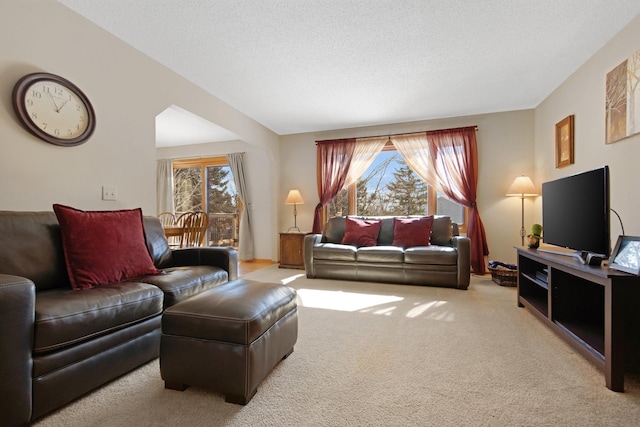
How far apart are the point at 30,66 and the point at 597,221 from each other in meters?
3.99

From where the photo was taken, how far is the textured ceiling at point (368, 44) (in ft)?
7.11

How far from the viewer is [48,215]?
1865 millimetres

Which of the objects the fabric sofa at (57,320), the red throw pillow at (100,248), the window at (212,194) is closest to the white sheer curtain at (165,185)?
the window at (212,194)

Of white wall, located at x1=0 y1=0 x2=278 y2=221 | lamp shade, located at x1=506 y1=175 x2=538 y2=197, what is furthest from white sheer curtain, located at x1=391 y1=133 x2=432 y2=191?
white wall, located at x1=0 y1=0 x2=278 y2=221

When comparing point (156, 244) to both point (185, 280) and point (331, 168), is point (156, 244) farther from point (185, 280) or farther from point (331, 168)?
point (331, 168)

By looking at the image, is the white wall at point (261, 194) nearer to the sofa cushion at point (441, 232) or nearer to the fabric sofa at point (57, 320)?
the sofa cushion at point (441, 232)

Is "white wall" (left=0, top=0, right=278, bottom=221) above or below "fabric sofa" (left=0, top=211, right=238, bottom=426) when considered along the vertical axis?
above

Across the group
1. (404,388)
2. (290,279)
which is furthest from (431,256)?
(404,388)

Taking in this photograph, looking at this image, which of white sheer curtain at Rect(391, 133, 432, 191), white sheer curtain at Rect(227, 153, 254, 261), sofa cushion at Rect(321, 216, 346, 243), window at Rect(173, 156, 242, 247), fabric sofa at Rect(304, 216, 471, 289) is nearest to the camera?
fabric sofa at Rect(304, 216, 471, 289)

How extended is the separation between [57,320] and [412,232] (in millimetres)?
3665

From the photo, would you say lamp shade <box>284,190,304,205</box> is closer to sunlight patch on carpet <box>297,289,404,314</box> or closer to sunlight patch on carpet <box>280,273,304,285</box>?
sunlight patch on carpet <box>280,273,304,285</box>

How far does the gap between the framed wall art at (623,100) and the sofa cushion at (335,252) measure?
277 cm

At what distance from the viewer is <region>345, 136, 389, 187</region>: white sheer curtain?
4.86 metres

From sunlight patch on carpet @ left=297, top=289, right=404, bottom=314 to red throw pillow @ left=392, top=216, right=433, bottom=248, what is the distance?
3.41 feet
